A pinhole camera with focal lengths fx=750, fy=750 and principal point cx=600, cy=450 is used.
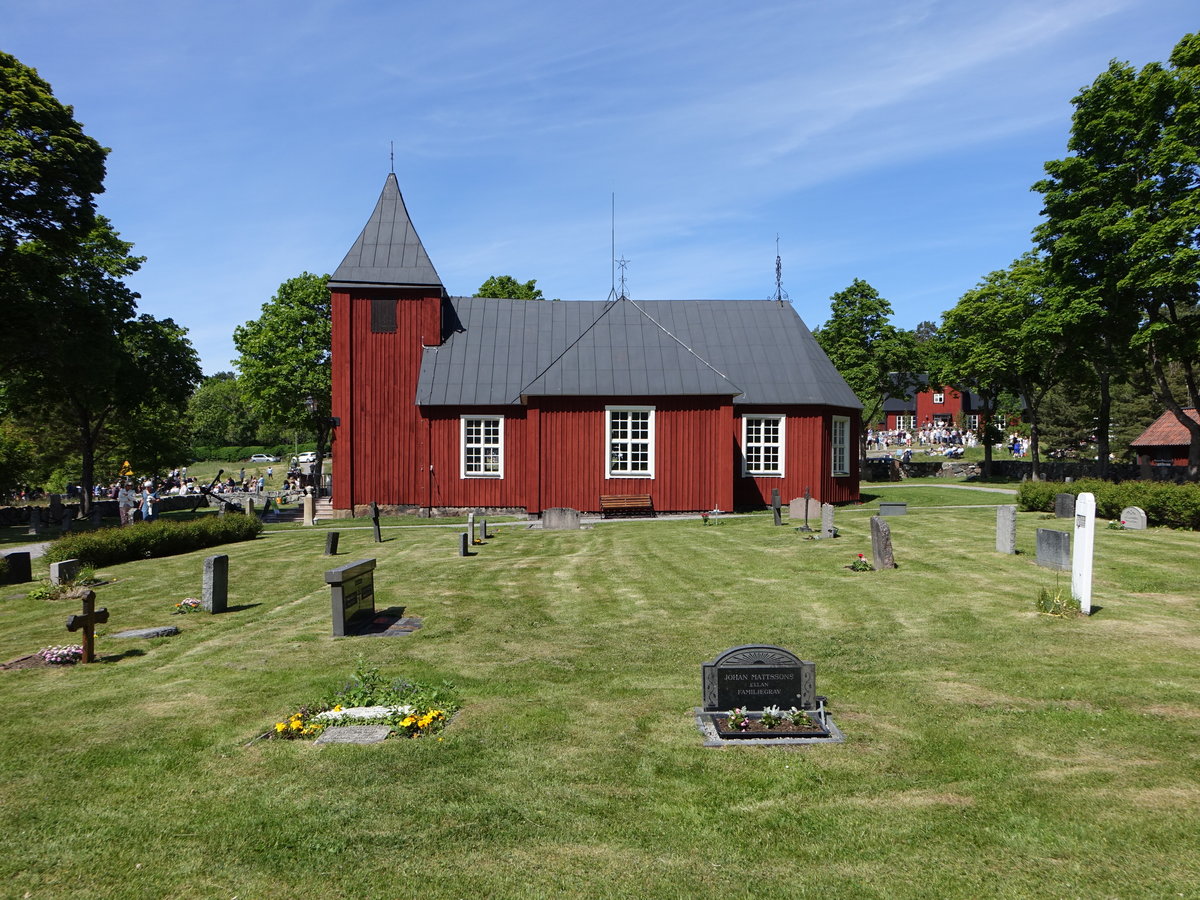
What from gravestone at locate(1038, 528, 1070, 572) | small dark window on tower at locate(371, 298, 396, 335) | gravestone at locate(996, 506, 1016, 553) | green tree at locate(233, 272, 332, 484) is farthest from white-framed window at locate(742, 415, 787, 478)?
green tree at locate(233, 272, 332, 484)

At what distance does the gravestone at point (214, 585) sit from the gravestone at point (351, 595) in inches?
117

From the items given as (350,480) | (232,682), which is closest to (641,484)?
(350,480)

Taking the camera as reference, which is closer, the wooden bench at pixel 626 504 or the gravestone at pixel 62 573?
the gravestone at pixel 62 573

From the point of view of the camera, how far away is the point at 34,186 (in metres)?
25.0

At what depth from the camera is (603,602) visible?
46.0 ft

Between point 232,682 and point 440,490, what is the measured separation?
21.2m

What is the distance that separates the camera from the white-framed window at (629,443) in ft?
92.1

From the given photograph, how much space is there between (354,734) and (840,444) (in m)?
27.3

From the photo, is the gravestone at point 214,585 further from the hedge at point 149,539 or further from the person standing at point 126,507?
the person standing at point 126,507

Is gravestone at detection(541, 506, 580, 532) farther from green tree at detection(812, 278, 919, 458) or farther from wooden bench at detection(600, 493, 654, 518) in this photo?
green tree at detection(812, 278, 919, 458)

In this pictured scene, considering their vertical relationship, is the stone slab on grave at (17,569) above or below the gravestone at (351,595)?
below

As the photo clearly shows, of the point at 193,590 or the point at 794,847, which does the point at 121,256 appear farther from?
the point at 794,847

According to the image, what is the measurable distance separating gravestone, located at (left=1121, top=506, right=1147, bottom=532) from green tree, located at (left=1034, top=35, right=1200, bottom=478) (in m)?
9.17

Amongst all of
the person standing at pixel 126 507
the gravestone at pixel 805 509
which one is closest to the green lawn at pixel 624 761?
the gravestone at pixel 805 509
